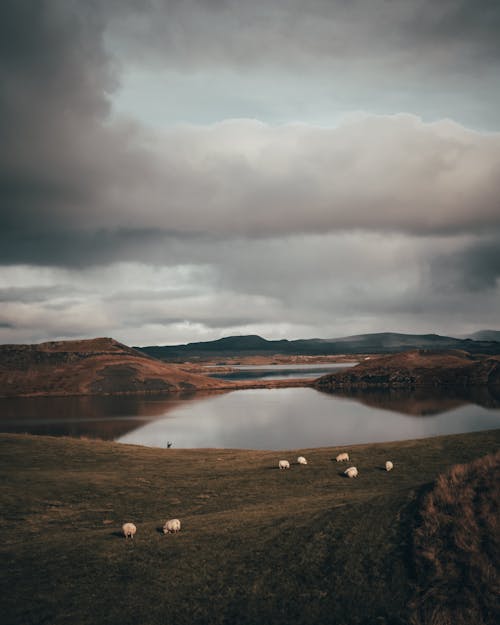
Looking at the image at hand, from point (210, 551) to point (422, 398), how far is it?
131m

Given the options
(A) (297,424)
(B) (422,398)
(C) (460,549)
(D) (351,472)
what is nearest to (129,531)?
(C) (460,549)

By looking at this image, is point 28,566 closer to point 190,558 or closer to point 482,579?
point 190,558

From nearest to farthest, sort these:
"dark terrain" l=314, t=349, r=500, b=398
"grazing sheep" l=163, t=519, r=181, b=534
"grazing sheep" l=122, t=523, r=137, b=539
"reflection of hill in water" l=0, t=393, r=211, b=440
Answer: "grazing sheep" l=122, t=523, r=137, b=539
"grazing sheep" l=163, t=519, r=181, b=534
"reflection of hill in water" l=0, t=393, r=211, b=440
"dark terrain" l=314, t=349, r=500, b=398

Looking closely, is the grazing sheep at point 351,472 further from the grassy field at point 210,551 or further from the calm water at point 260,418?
the calm water at point 260,418

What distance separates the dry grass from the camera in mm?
13430

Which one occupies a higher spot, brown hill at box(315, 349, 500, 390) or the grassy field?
the grassy field

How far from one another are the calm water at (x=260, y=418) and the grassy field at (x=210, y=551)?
39724mm

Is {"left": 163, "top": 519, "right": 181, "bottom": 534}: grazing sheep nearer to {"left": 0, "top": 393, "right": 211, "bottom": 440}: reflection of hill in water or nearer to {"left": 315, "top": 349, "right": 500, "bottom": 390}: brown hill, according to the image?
{"left": 0, "top": 393, "right": 211, "bottom": 440}: reflection of hill in water

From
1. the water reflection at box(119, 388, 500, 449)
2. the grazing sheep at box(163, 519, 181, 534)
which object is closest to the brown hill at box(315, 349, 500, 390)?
the water reflection at box(119, 388, 500, 449)

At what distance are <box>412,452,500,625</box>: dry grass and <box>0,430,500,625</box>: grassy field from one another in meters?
0.60

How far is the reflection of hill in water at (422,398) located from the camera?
114m

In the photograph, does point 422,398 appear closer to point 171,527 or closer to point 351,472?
point 351,472

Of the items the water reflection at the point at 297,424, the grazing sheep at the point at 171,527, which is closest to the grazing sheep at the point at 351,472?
the grazing sheep at the point at 171,527

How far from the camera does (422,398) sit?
13750 cm
